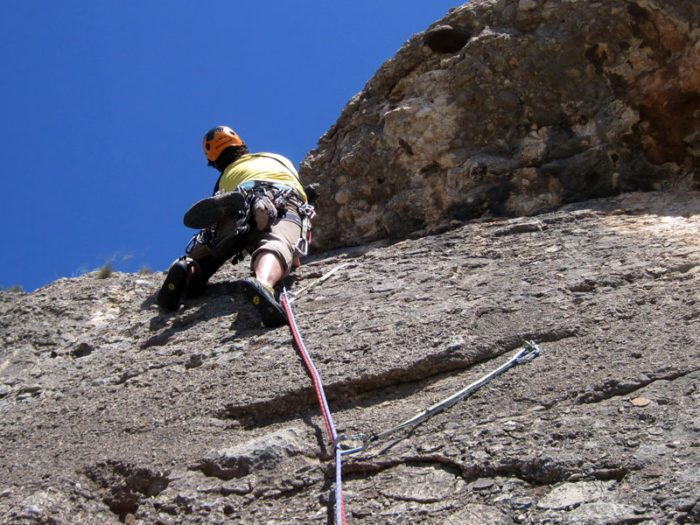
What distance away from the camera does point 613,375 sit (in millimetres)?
2611

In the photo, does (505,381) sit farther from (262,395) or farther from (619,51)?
(619,51)

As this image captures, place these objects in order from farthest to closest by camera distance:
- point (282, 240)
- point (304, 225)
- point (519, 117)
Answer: point (519, 117) < point (304, 225) < point (282, 240)

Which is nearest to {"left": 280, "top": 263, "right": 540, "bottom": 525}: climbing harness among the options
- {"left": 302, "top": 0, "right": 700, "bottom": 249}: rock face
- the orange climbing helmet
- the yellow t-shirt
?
{"left": 302, "top": 0, "right": 700, "bottom": 249}: rock face

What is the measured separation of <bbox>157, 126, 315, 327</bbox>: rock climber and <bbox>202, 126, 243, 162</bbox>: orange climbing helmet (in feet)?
1.28

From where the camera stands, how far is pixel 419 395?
291 centimetres

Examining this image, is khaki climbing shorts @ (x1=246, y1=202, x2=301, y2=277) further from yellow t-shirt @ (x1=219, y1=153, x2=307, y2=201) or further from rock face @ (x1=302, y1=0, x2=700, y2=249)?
rock face @ (x1=302, y1=0, x2=700, y2=249)

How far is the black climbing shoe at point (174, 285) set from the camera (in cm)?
452

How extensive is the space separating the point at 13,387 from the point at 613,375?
10.3 ft

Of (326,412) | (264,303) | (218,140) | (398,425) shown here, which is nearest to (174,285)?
(264,303)

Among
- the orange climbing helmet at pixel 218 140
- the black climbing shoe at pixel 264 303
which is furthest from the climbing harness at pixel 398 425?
the orange climbing helmet at pixel 218 140

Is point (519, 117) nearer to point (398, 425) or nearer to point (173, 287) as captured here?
point (173, 287)

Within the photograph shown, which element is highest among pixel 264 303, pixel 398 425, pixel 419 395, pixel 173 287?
pixel 173 287

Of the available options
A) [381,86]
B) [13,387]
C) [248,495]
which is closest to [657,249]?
[248,495]

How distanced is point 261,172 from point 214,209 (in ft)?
1.76
